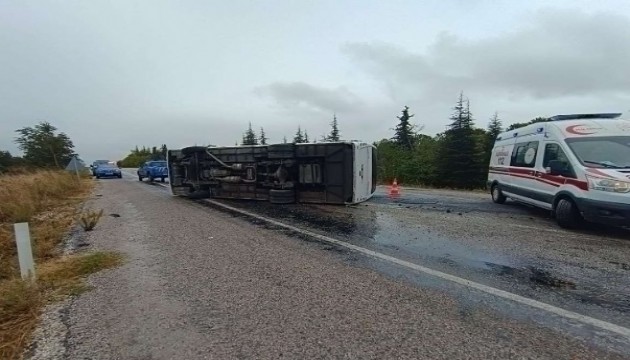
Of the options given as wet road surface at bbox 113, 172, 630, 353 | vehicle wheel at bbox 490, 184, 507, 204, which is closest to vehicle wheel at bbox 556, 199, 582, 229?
wet road surface at bbox 113, 172, 630, 353

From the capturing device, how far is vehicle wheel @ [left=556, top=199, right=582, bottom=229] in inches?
263

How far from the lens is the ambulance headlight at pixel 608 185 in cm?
585

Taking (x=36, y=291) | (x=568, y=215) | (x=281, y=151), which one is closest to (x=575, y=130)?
(x=568, y=215)

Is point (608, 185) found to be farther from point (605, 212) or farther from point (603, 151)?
point (603, 151)

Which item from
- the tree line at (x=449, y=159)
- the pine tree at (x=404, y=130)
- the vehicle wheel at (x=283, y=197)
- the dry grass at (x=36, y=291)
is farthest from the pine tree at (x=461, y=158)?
the dry grass at (x=36, y=291)

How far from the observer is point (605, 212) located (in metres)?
6.03

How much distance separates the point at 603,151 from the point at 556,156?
31.1 inches

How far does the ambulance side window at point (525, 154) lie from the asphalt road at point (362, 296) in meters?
1.98

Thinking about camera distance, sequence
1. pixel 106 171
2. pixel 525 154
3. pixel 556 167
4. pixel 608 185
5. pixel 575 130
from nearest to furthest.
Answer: pixel 608 185, pixel 556 167, pixel 575 130, pixel 525 154, pixel 106 171

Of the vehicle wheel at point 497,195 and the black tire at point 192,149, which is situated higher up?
the black tire at point 192,149

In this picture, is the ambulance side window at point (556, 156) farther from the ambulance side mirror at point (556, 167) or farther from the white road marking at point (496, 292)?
the white road marking at point (496, 292)

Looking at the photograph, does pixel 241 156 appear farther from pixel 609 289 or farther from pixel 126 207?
pixel 609 289

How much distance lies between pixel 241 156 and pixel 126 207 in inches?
159

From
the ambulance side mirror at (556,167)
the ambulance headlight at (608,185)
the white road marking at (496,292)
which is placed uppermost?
the ambulance side mirror at (556,167)
